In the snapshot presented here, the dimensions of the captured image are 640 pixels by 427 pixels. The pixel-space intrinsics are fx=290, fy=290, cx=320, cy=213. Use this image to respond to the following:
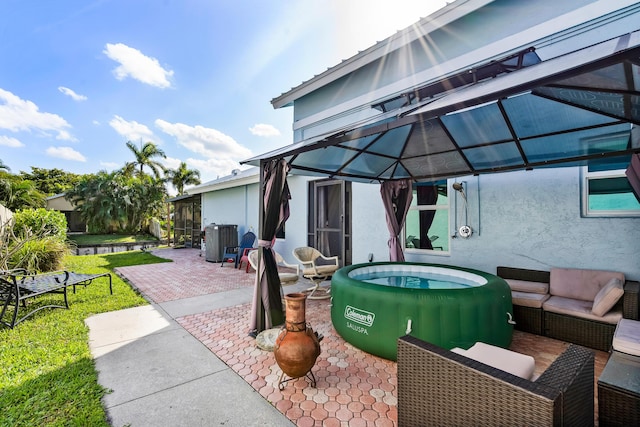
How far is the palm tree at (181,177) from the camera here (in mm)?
26197

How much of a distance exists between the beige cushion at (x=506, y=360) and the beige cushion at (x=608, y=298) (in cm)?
217

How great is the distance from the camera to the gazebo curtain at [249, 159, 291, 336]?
13.2 ft

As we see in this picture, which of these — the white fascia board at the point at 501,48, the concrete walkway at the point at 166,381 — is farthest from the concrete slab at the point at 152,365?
the white fascia board at the point at 501,48

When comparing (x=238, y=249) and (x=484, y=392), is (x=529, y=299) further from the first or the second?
(x=238, y=249)

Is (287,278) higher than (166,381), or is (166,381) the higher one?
(287,278)

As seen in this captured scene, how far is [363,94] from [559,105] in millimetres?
4653

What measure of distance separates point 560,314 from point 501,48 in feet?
14.2

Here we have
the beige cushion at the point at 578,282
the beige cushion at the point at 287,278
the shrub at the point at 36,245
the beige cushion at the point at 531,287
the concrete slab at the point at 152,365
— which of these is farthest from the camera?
the shrub at the point at 36,245

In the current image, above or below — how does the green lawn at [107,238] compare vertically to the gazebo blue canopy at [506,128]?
below

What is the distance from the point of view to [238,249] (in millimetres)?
9859

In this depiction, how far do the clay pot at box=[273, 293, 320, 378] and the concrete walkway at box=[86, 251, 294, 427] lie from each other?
0.35 metres

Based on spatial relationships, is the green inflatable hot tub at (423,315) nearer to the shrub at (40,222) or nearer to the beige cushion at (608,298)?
the beige cushion at (608,298)

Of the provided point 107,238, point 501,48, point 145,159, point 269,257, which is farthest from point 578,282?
point 145,159

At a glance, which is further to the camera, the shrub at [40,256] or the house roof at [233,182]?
the house roof at [233,182]
